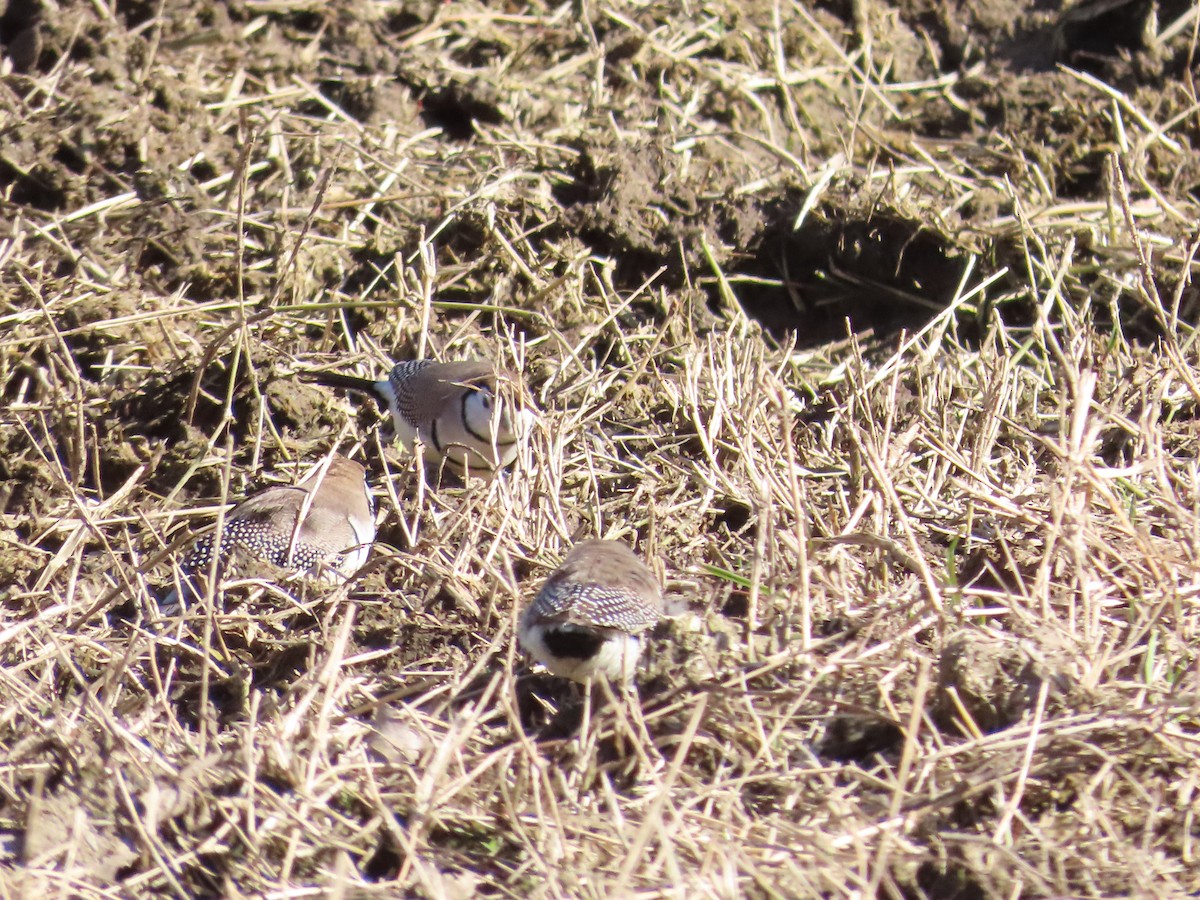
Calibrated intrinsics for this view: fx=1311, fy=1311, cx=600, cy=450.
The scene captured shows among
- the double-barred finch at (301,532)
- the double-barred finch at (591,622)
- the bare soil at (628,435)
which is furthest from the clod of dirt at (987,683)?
the double-barred finch at (301,532)

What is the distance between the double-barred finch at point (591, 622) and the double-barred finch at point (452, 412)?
51.9 inches

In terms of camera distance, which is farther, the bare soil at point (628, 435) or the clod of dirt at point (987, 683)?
the clod of dirt at point (987, 683)

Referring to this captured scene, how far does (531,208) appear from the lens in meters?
6.00

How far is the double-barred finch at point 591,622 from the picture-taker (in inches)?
142

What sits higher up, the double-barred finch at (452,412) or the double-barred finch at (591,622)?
the double-barred finch at (591,622)

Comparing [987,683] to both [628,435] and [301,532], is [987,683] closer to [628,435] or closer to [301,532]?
[628,435]

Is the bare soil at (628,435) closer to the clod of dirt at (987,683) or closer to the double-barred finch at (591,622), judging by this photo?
the clod of dirt at (987,683)

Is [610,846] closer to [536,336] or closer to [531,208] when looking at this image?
[536,336]

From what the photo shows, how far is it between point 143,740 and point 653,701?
139cm

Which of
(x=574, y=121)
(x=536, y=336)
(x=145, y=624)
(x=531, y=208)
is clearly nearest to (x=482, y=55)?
(x=574, y=121)

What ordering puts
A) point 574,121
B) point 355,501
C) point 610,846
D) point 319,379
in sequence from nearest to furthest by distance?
1. point 610,846
2. point 355,501
3. point 319,379
4. point 574,121

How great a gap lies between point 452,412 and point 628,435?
2.35ft

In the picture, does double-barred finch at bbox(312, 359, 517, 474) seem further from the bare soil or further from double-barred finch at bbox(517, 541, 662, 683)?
double-barred finch at bbox(517, 541, 662, 683)

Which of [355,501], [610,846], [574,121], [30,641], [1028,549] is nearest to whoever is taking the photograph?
[610,846]
